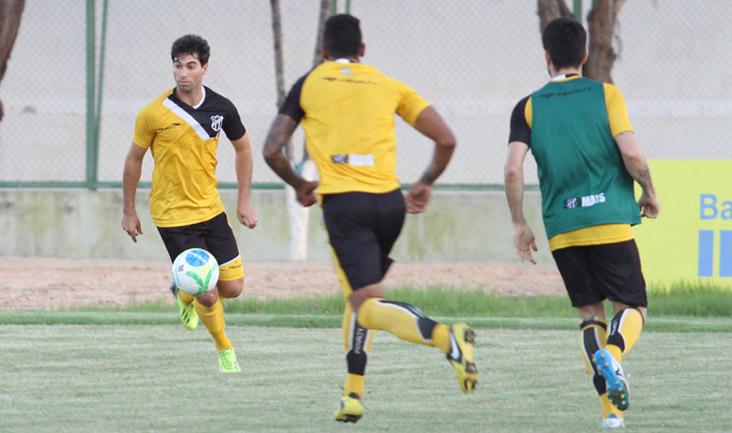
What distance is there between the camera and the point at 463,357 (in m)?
4.94

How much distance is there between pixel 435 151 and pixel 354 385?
1.17m

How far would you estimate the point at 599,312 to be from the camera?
219 inches

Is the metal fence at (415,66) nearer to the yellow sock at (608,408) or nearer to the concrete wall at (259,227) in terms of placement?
the concrete wall at (259,227)

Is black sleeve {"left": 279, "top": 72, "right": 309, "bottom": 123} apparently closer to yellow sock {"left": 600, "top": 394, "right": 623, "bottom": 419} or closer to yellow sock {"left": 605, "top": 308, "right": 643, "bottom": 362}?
yellow sock {"left": 605, "top": 308, "right": 643, "bottom": 362}

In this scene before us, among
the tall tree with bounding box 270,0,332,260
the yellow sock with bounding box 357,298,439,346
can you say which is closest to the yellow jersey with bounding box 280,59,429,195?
the yellow sock with bounding box 357,298,439,346

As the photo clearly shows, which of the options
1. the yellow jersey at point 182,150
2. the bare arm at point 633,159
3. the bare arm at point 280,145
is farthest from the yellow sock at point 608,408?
the yellow jersey at point 182,150

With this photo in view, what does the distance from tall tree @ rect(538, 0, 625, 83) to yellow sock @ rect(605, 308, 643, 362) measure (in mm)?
8743

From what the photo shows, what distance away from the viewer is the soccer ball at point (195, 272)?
22.9 ft

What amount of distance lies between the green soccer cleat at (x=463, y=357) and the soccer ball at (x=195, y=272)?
7.72ft

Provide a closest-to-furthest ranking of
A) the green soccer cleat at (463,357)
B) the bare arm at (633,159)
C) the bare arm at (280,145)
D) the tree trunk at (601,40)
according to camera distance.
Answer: the green soccer cleat at (463,357) < the bare arm at (633,159) < the bare arm at (280,145) < the tree trunk at (601,40)

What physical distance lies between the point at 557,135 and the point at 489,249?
352 inches

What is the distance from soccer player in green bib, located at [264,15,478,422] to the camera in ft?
17.5

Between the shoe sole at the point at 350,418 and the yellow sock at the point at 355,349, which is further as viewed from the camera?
the yellow sock at the point at 355,349

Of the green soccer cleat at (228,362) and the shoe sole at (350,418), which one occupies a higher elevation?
the shoe sole at (350,418)
